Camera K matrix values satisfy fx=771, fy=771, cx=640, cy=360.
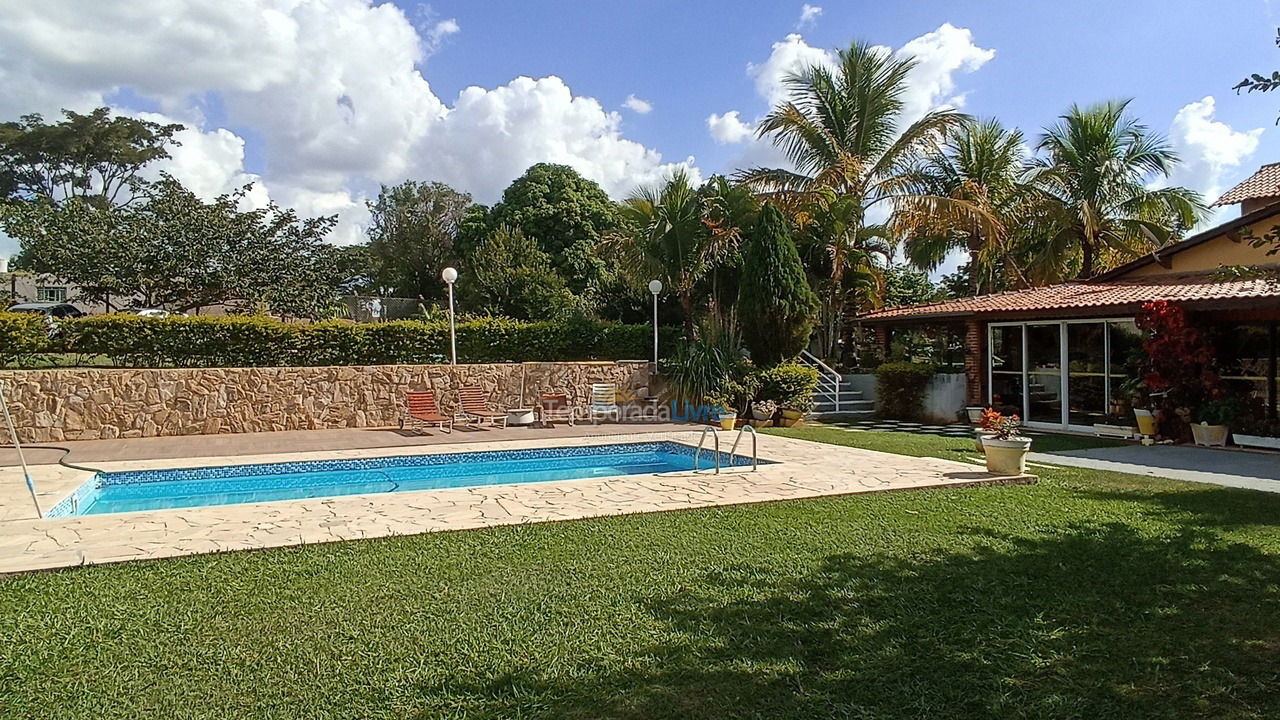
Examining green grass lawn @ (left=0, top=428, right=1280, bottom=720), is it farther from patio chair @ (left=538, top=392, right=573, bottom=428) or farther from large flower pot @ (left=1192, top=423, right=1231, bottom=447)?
patio chair @ (left=538, top=392, right=573, bottom=428)

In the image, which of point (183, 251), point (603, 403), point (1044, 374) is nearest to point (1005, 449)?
point (1044, 374)

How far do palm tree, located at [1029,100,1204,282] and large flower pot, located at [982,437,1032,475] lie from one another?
584 inches

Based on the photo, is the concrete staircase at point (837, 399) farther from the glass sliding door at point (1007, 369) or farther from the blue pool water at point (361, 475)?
the blue pool water at point (361, 475)

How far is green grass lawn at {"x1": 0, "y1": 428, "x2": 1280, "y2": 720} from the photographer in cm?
354

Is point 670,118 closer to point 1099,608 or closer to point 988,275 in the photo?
point 988,275

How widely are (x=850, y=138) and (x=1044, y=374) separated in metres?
8.59

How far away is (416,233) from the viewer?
127 feet

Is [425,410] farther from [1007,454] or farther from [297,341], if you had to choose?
[1007,454]

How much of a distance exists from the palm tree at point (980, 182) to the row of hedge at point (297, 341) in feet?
31.5

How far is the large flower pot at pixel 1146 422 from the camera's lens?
13.7 meters

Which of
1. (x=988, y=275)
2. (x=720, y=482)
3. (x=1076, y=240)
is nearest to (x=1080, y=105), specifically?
(x=1076, y=240)

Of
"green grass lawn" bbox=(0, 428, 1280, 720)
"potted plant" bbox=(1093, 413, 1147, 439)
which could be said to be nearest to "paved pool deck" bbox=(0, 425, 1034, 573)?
"green grass lawn" bbox=(0, 428, 1280, 720)

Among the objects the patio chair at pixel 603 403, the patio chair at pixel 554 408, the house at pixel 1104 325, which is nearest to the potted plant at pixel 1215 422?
the house at pixel 1104 325

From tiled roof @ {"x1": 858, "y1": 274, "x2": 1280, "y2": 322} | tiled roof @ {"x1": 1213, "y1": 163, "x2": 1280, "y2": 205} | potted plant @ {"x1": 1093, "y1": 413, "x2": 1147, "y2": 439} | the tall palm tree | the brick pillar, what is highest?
the tall palm tree
